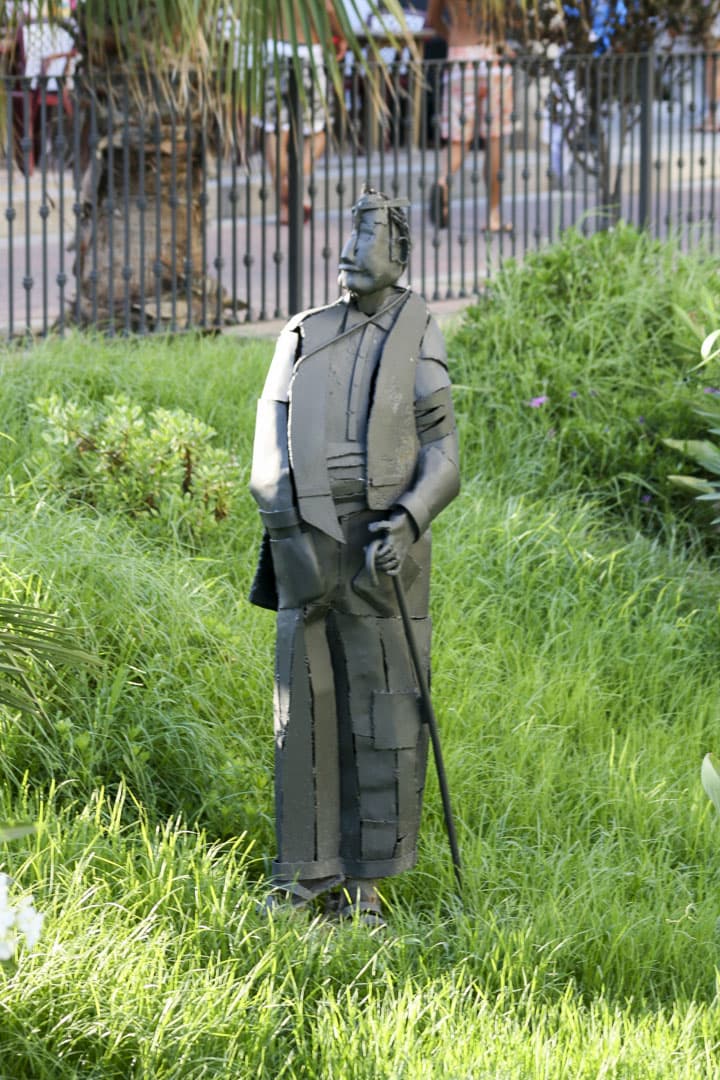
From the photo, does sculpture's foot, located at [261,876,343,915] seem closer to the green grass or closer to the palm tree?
the green grass

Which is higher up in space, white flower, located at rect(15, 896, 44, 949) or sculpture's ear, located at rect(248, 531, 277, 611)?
Result: sculpture's ear, located at rect(248, 531, 277, 611)

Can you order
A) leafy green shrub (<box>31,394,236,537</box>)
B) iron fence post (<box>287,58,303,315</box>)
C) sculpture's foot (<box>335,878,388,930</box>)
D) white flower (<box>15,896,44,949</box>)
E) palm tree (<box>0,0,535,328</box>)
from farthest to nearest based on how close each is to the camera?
iron fence post (<box>287,58,303,315</box>) → palm tree (<box>0,0,535,328</box>) → leafy green shrub (<box>31,394,236,537</box>) → sculpture's foot (<box>335,878,388,930</box>) → white flower (<box>15,896,44,949</box>)

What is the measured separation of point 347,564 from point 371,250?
0.69 m

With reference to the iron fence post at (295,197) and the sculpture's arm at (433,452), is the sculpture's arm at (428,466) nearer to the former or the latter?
the sculpture's arm at (433,452)

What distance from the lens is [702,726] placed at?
5.03 metres

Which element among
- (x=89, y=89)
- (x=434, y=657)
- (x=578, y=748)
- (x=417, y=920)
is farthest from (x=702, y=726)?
(x=89, y=89)

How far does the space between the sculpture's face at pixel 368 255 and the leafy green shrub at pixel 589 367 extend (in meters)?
2.91

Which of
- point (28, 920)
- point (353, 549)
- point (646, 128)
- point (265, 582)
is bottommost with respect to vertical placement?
point (28, 920)

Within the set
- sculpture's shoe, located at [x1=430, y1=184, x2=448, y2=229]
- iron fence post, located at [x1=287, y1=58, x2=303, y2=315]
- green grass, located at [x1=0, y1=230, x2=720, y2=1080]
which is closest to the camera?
green grass, located at [x1=0, y1=230, x2=720, y2=1080]

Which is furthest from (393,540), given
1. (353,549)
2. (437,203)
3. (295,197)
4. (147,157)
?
(437,203)

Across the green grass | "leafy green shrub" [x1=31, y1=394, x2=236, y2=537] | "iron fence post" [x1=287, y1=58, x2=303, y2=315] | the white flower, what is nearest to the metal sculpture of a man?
the green grass

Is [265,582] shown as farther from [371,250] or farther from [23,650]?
[371,250]

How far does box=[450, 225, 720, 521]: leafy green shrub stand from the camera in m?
6.58

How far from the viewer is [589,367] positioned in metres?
6.87
